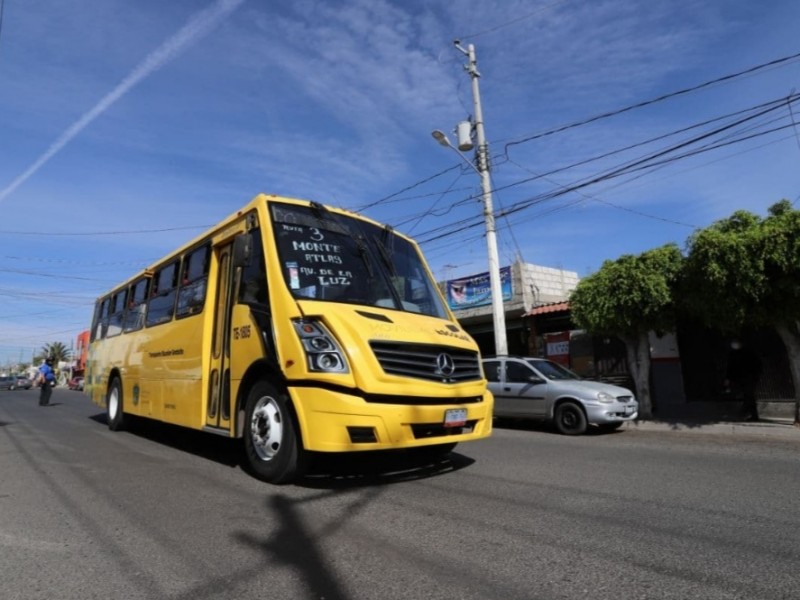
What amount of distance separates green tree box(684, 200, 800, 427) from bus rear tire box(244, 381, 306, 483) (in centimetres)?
829

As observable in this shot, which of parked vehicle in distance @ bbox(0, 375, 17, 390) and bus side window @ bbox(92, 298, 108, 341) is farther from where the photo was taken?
parked vehicle in distance @ bbox(0, 375, 17, 390)

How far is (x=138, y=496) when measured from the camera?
16.8ft

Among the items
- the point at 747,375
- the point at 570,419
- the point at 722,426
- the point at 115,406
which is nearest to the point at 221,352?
the point at 115,406

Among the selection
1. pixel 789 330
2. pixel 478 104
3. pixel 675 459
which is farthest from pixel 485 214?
pixel 675 459

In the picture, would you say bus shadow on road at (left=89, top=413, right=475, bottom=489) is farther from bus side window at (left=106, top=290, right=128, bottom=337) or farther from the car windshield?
the car windshield

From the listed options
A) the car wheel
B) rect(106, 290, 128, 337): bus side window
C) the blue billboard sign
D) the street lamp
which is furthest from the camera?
the blue billboard sign

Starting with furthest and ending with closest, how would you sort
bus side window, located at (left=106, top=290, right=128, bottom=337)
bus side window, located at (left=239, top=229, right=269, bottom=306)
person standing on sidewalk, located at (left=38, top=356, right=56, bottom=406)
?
person standing on sidewalk, located at (left=38, top=356, right=56, bottom=406), bus side window, located at (left=106, top=290, right=128, bottom=337), bus side window, located at (left=239, top=229, right=269, bottom=306)

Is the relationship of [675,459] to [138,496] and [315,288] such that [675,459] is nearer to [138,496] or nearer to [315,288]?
[315,288]

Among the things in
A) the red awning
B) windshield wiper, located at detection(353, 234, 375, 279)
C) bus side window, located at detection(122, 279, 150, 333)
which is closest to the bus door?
windshield wiper, located at detection(353, 234, 375, 279)

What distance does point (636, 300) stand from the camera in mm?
11852

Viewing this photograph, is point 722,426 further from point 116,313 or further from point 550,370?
point 116,313

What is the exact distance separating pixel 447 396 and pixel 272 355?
168cm

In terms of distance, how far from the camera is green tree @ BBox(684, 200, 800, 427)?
945 cm

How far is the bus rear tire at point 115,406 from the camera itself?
1013 centimetres
